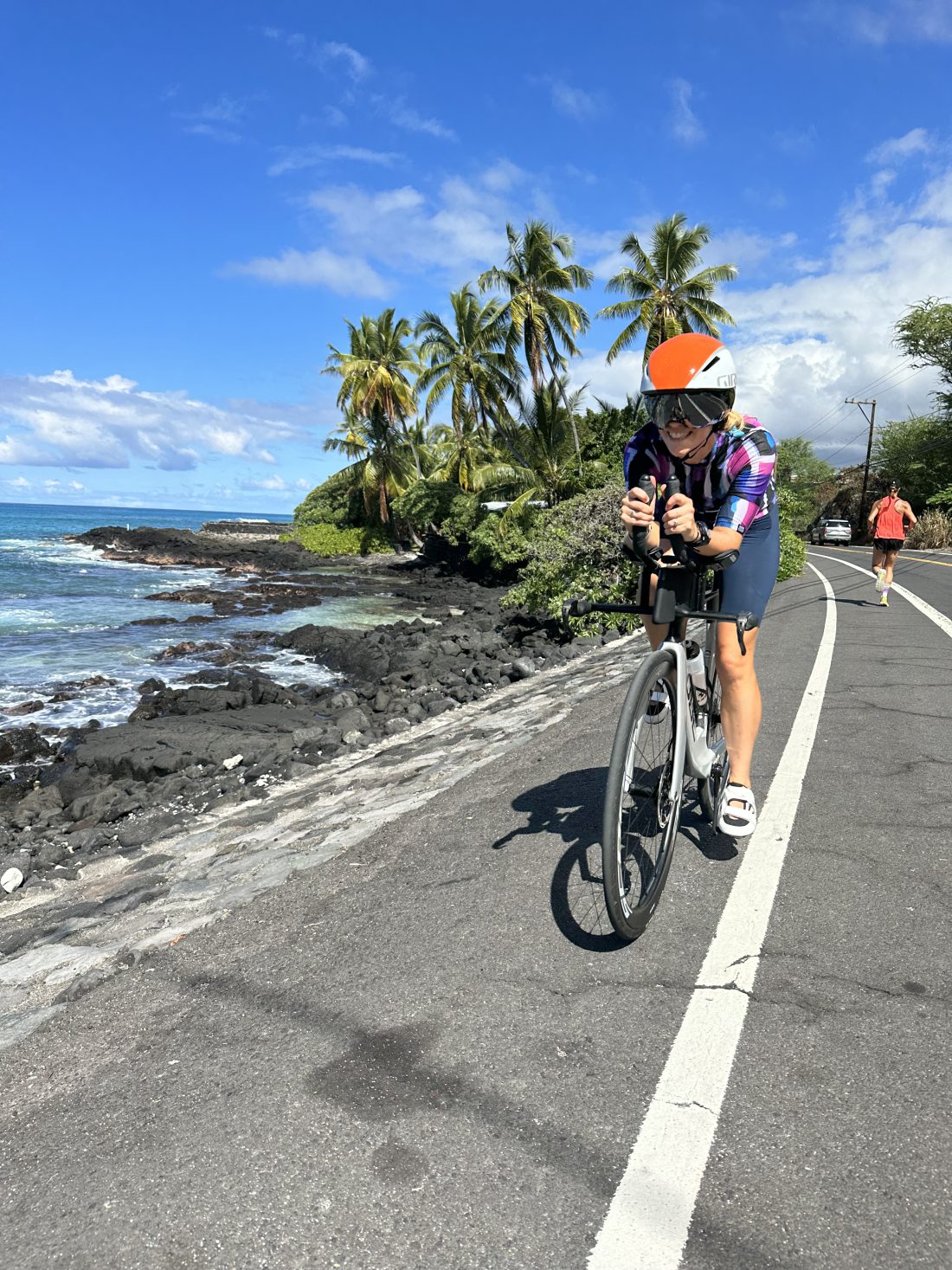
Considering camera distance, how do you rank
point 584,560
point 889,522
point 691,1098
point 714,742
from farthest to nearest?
point 584,560 → point 889,522 → point 714,742 → point 691,1098

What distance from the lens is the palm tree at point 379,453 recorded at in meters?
47.7

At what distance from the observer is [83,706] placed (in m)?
13.4

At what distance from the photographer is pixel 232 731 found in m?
10.2

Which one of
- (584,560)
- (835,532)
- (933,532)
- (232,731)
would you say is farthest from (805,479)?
(232,731)

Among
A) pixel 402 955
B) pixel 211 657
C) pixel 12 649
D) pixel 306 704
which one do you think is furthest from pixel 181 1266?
pixel 12 649

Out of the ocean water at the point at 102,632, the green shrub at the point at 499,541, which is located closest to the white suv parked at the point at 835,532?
the green shrub at the point at 499,541

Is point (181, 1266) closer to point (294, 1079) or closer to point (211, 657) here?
point (294, 1079)

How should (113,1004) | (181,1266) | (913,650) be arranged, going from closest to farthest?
(181,1266) → (113,1004) → (913,650)

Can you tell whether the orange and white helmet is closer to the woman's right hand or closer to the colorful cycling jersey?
the colorful cycling jersey

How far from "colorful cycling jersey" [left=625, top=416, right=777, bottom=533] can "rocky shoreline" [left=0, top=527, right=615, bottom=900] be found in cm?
497

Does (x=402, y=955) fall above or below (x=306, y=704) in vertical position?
above

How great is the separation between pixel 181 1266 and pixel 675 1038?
4.62ft

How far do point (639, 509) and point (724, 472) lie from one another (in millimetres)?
457

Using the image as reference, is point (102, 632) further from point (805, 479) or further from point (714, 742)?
point (805, 479)
